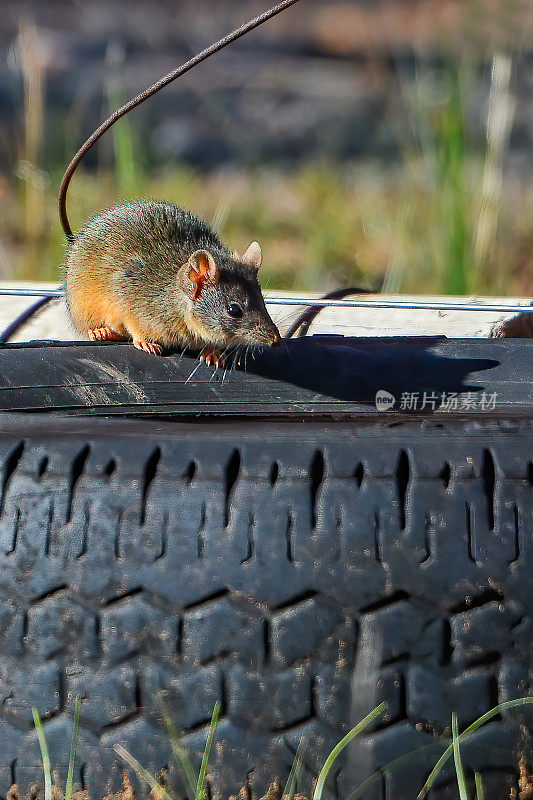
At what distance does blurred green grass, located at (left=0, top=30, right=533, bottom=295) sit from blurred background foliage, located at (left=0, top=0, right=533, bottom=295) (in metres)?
0.02

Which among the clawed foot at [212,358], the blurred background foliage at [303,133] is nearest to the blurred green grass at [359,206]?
the blurred background foliage at [303,133]

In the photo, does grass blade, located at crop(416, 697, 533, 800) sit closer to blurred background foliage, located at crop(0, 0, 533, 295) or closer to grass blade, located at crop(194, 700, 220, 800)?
grass blade, located at crop(194, 700, 220, 800)

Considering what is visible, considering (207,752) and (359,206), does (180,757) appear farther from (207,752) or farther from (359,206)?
(359,206)

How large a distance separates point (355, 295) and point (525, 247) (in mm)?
2569

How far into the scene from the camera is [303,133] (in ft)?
26.3

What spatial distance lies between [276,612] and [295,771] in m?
0.25

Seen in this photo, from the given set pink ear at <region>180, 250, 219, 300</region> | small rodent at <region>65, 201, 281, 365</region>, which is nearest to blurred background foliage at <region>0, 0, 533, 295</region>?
small rodent at <region>65, 201, 281, 365</region>

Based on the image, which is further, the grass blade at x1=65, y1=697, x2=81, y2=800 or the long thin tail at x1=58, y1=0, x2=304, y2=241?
the long thin tail at x1=58, y1=0, x2=304, y2=241

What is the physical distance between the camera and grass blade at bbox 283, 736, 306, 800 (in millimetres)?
1717

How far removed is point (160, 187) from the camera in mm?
6645

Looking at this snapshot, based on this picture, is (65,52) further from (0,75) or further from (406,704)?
(406,704)

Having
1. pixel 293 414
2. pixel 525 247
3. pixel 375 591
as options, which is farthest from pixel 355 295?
pixel 525 247

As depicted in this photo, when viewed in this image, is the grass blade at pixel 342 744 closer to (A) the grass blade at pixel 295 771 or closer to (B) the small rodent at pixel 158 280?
(A) the grass blade at pixel 295 771

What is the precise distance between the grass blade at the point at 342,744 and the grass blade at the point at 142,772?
0.24 metres
